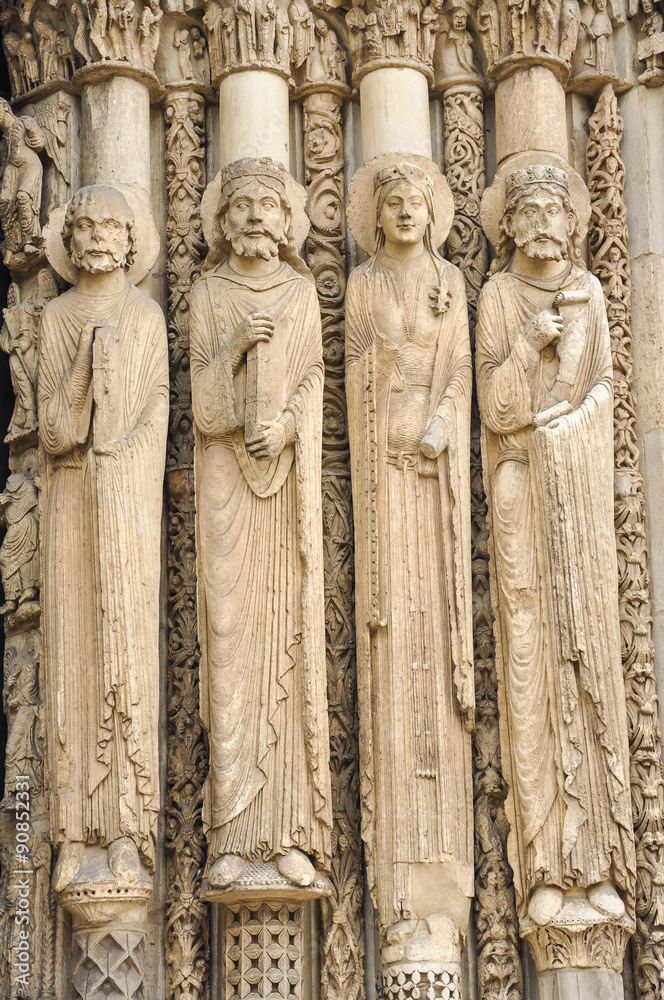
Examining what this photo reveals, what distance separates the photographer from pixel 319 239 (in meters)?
8.13

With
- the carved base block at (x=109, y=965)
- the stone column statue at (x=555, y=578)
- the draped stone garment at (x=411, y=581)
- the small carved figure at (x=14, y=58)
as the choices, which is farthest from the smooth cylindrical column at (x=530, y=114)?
the carved base block at (x=109, y=965)

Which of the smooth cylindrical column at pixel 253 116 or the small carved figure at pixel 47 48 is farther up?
the small carved figure at pixel 47 48

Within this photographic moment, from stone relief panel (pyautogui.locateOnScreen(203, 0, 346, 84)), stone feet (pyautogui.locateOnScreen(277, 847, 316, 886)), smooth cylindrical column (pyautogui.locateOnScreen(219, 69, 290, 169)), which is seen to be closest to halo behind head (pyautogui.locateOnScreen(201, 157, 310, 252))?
smooth cylindrical column (pyautogui.locateOnScreen(219, 69, 290, 169))

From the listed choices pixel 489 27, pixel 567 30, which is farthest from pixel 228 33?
pixel 567 30

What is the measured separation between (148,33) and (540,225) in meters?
1.88

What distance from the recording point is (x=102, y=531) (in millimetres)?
7367

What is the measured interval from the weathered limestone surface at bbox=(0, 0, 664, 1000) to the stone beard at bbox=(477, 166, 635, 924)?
1 cm

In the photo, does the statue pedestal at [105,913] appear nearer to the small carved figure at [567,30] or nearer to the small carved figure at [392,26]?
the small carved figure at [392,26]

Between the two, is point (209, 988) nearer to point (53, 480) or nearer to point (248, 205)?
point (53, 480)

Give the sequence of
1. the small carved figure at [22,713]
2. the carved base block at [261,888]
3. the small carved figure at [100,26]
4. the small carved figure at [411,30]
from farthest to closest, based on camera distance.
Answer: the small carved figure at [411,30] → the small carved figure at [100,26] → the small carved figure at [22,713] → the carved base block at [261,888]

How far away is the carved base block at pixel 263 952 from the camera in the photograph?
23.5 ft

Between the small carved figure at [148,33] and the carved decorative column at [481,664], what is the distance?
1.26m

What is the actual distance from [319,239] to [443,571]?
1559mm

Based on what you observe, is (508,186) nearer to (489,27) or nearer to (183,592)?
(489,27)
